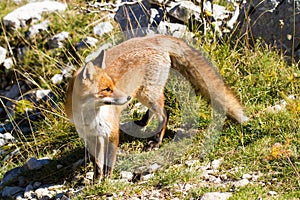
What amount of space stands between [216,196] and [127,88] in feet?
5.27

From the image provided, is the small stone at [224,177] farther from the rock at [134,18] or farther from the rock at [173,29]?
the rock at [134,18]

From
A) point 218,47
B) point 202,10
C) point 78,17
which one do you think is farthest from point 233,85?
point 78,17

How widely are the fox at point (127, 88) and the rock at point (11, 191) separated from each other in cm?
95

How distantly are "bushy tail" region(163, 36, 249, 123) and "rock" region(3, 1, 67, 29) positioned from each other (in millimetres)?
4771

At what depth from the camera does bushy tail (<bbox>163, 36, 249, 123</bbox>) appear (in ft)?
20.3

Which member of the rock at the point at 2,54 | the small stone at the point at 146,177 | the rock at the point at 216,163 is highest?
the rock at the point at 216,163

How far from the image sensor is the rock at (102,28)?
910 cm

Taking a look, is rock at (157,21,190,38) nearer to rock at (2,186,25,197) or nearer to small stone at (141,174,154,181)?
small stone at (141,174,154,181)

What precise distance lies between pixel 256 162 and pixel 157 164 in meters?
1.05

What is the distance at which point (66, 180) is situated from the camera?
6.09 meters

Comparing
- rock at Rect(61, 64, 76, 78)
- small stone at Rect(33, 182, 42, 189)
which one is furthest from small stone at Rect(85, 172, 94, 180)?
rock at Rect(61, 64, 76, 78)

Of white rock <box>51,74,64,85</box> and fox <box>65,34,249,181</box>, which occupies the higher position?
fox <box>65,34,249,181</box>

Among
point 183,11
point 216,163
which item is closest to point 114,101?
point 216,163

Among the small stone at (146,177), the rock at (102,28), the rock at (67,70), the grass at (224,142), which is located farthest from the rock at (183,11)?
the small stone at (146,177)
